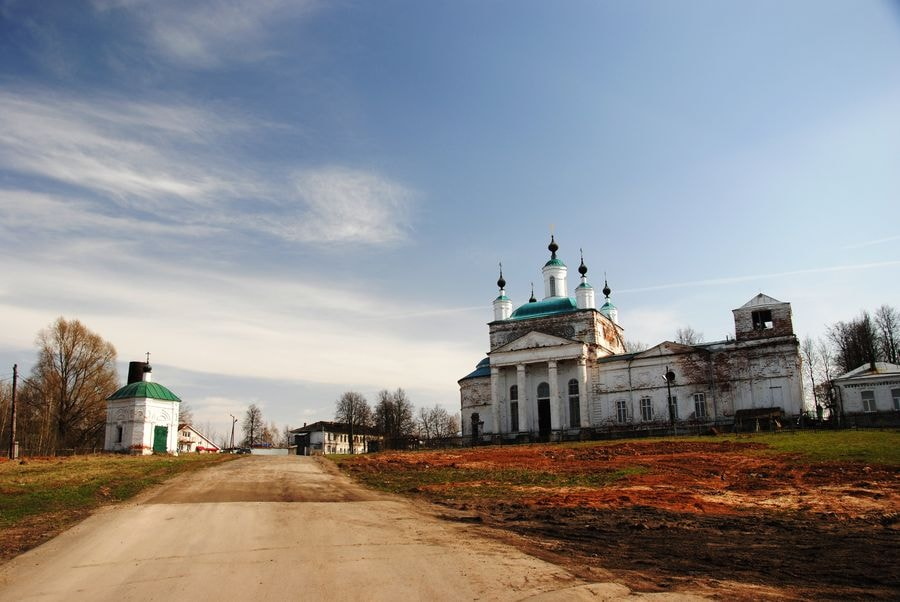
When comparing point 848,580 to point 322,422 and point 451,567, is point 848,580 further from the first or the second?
point 322,422

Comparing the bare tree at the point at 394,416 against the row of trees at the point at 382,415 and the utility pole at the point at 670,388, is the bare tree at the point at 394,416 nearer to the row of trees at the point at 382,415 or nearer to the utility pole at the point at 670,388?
the row of trees at the point at 382,415

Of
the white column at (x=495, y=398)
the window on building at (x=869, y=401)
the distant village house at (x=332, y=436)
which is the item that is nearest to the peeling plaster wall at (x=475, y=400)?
the white column at (x=495, y=398)

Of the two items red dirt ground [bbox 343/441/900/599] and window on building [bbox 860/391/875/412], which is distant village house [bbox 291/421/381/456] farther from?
red dirt ground [bbox 343/441/900/599]

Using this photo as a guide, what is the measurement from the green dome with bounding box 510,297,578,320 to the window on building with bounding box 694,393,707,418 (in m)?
13.1

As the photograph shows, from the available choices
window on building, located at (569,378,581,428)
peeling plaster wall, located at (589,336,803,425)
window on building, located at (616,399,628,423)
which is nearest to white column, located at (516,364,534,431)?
window on building, located at (569,378,581,428)

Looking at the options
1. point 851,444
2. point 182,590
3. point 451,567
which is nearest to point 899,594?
point 451,567

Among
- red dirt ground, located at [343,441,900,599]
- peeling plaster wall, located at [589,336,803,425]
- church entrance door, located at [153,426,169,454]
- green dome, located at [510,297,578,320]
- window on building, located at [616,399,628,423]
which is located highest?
green dome, located at [510,297,578,320]

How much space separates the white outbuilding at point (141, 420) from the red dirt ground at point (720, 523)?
36.2 meters

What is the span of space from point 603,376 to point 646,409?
14.0ft

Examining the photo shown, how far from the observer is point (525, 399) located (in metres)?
55.2

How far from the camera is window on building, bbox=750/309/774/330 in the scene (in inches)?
1902

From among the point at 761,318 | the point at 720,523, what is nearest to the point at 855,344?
the point at 761,318

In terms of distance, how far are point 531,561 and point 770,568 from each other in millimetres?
3385

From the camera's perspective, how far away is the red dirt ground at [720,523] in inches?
351
